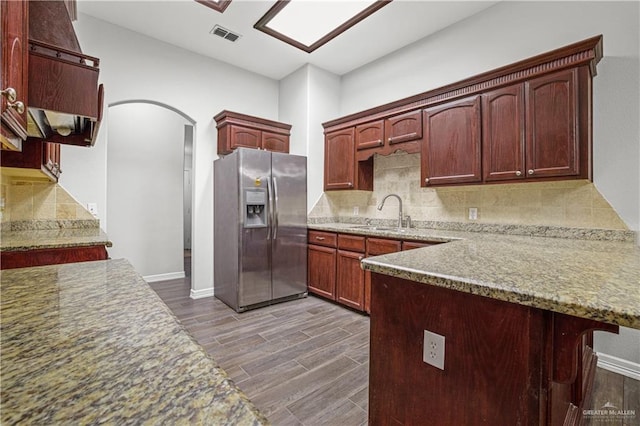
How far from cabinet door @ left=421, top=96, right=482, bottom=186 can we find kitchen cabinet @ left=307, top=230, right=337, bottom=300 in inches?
52.9

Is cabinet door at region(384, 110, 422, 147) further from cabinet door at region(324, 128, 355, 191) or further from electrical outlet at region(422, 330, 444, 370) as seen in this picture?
electrical outlet at region(422, 330, 444, 370)

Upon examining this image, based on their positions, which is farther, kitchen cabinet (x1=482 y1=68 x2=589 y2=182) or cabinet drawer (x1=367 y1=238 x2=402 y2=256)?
cabinet drawer (x1=367 y1=238 x2=402 y2=256)

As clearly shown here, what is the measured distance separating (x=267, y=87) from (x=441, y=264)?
166 inches

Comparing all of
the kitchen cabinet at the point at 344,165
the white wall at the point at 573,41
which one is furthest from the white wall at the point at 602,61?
the kitchen cabinet at the point at 344,165

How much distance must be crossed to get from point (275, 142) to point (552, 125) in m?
3.13

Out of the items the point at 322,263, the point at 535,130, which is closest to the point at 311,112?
the point at 322,263

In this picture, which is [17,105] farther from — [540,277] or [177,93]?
[177,93]

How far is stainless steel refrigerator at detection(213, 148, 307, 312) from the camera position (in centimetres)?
335

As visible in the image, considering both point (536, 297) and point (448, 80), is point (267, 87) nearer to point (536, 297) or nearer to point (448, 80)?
point (448, 80)

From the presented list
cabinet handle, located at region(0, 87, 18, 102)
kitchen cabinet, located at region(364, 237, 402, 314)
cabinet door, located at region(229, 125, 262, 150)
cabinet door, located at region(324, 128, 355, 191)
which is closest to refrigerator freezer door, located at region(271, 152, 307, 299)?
cabinet door, located at region(324, 128, 355, 191)

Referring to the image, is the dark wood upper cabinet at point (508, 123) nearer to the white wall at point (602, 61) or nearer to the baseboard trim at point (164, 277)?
the white wall at point (602, 61)

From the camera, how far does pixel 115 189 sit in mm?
4238

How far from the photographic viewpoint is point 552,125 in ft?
7.51

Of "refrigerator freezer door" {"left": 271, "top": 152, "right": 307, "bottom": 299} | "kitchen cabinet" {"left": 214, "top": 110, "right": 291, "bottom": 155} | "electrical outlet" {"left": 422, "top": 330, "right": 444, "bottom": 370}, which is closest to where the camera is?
"electrical outlet" {"left": 422, "top": 330, "right": 444, "bottom": 370}
